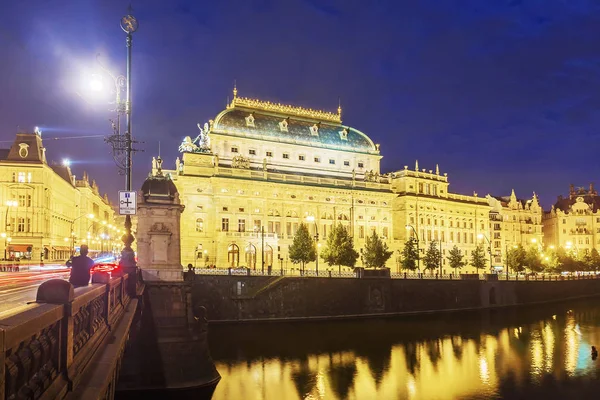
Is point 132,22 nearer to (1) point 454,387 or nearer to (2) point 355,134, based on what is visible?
(1) point 454,387

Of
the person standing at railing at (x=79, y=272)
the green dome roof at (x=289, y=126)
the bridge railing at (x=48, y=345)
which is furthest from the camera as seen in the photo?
the green dome roof at (x=289, y=126)

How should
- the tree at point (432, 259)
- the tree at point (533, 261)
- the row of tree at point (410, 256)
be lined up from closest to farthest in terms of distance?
the row of tree at point (410, 256) → the tree at point (432, 259) → the tree at point (533, 261)

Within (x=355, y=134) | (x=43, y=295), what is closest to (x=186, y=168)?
(x=355, y=134)

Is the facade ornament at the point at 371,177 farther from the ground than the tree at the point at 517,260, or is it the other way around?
the facade ornament at the point at 371,177

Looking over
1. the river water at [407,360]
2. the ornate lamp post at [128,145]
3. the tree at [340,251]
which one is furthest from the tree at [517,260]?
the ornate lamp post at [128,145]

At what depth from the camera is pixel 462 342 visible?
59750 mm

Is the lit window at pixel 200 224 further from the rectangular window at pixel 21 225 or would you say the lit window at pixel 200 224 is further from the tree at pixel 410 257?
the tree at pixel 410 257

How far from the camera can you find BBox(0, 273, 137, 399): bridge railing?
6023 mm

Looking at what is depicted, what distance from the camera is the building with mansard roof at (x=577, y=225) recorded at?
164 metres

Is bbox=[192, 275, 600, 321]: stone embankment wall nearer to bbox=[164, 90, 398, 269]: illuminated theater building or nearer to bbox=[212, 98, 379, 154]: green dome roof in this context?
bbox=[164, 90, 398, 269]: illuminated theater building

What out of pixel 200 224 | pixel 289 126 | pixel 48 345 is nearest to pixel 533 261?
pixel 289 126

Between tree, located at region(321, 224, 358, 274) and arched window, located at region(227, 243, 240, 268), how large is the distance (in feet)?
47.3

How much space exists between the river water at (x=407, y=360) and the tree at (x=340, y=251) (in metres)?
17.4

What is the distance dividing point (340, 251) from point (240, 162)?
83.3 feet
